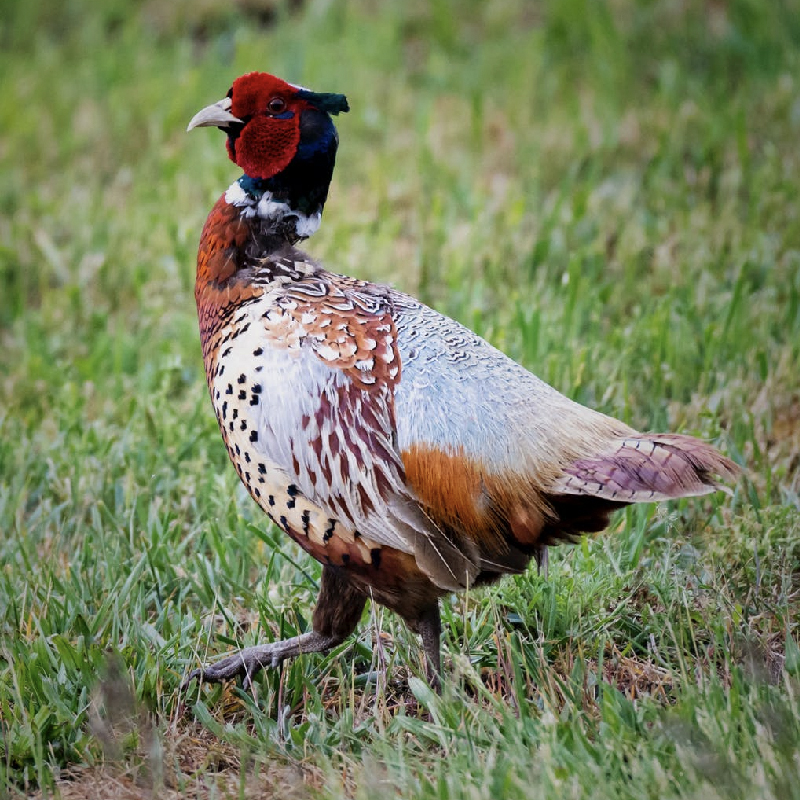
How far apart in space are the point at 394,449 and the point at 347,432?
0.14m

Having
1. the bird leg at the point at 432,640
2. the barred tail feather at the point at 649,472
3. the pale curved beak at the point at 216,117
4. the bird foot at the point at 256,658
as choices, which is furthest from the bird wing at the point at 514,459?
the pale curved beak at the point at 216,117

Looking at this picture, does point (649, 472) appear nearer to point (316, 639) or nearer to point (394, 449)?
point (394, 449)

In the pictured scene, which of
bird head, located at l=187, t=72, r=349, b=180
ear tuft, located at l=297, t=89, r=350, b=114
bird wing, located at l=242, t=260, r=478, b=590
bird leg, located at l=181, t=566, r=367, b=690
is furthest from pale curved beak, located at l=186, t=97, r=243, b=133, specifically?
bird leg, located at l=181, t=566, r=367, b=690

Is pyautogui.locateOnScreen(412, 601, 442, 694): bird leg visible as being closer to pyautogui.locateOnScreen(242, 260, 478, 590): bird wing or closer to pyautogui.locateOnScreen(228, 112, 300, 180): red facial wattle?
pyautogui.locateOnScreen(242, 260, 478, 590): bird wing

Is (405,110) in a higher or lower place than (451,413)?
higher

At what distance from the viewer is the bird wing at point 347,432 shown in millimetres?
3010

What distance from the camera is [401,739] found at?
3.00m

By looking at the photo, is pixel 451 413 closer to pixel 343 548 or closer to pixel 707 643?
pixel 343 548

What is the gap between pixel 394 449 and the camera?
3.04 metres

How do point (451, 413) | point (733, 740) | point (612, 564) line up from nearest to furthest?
point (733, 740)
point (451, 413)
point (612, 564)

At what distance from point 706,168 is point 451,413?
12.4ft

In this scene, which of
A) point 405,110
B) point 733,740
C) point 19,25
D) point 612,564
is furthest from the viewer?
point 19,25

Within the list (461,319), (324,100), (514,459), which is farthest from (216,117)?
(461,319)

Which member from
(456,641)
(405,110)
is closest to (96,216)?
(405,110)
